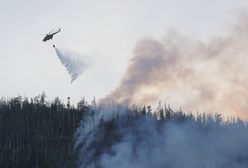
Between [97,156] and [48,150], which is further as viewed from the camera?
[48,150]

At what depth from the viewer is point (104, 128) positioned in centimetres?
19400

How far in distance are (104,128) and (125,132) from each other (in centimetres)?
1271

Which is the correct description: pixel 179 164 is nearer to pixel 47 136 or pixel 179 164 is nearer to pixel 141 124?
pixel 141 124

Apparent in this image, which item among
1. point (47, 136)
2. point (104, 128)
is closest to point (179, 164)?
point (104, 128)

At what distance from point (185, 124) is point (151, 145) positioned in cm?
2351

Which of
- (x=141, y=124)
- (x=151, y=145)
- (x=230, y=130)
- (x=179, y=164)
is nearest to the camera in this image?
(x=179, y=164)

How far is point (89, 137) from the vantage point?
7628 inches

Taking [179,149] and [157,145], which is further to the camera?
[157,145]

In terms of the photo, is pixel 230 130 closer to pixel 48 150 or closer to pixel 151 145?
pixel 151 145

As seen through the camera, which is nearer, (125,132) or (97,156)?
(97,156)

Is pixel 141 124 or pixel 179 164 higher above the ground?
pixel 141 124

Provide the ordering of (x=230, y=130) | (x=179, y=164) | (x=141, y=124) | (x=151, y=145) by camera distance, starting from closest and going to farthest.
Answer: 1. (x=179, y=164)
2. (x=151, y=145)
3. (x=230, y=130)
4. (x=141, y=124)

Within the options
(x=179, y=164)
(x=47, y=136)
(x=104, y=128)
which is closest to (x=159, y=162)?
(x=179, y=164)

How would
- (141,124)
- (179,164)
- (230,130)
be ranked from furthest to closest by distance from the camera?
1. (141,124)
2. (230,130)
3. (179,164)
